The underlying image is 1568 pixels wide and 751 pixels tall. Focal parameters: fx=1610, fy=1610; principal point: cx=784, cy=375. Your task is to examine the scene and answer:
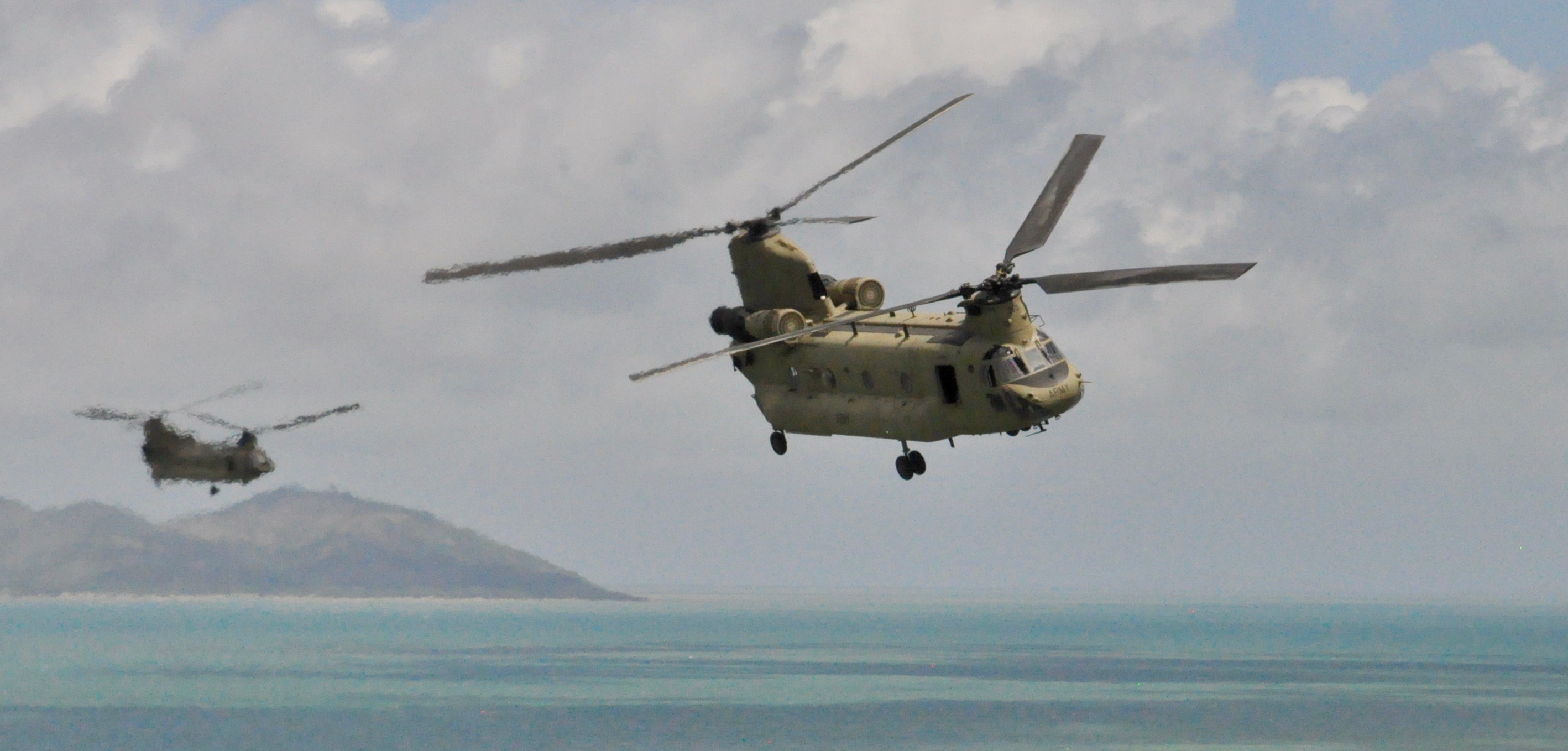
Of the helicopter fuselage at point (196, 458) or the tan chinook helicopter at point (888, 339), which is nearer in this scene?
the tan chinook helicopter at point (888, 339)

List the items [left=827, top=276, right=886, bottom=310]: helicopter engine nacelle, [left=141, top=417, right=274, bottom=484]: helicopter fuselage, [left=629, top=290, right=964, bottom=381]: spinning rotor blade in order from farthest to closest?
[left=141, top=417, right=274, bottom=484]: helicopter fuselage, [left=827, top=276, right=886, bottom=310]: helicopter engine nacelle, [left=629, top=290, right=964, bottom=381]: spinning rotor blade

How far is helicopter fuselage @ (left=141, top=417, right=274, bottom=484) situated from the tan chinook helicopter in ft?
104

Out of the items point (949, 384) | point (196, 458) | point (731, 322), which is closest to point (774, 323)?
point (731, 322)

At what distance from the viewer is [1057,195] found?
49.1 metres

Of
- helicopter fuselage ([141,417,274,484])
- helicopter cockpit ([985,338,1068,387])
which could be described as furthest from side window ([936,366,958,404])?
helicopter fuselage ([141,417,274,484])

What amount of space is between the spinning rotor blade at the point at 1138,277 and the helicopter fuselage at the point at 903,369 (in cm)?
153

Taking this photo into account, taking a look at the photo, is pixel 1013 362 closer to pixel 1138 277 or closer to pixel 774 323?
pixel 1138 277

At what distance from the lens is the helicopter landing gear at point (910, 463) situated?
159 ft

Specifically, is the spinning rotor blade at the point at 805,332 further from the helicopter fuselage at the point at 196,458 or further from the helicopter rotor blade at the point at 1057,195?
the helicopter fuselage at the point at 196,458

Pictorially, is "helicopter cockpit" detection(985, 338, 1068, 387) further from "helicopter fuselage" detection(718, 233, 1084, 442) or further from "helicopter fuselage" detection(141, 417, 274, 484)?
"helicopter fuselage" detection(141, 417, 274, 484)

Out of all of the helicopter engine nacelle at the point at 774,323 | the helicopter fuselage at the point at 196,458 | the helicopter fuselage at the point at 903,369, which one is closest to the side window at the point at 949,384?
the helicopter fuselage at the point at 903,369

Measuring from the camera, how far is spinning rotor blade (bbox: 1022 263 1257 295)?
4156 cm

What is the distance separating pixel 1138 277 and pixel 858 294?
1351cm

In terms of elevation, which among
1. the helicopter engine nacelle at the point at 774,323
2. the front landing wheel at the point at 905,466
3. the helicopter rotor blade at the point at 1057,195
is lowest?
the front landing wheel at the point at 905,466
